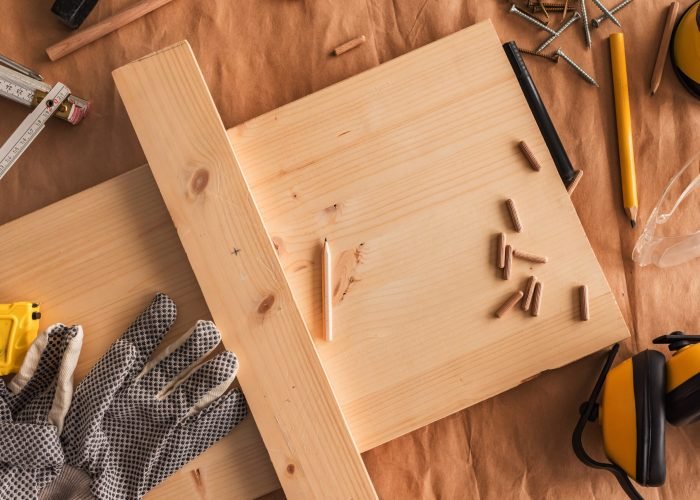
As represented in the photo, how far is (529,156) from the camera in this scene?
47.0 inches

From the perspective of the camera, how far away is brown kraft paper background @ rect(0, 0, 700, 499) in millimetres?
1274

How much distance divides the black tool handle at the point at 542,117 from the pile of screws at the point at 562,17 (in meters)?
0.11

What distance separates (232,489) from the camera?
1.11 meters

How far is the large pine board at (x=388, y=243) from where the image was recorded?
113cm

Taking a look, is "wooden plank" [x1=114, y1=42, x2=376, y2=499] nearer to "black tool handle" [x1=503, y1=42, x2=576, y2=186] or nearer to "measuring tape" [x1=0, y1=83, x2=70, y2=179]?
"measuring tape" [x1=0, y1=83, x2=70, y2=179]

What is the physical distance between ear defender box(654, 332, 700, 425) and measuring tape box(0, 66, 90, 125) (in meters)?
1.29

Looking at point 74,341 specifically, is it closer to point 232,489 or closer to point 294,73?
point 232,489

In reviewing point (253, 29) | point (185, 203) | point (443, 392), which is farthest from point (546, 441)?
point (253, 29)

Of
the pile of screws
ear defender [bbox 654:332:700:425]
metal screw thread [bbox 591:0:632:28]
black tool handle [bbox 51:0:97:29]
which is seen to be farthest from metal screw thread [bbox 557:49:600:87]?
black tool handle [bbox 51:0:97:29]

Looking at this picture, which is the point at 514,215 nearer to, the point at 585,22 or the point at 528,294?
the point at 528,294

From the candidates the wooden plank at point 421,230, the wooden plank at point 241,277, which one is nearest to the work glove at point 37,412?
the wooden plank at point 241,277

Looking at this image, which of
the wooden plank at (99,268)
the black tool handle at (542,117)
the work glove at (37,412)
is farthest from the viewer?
the black tool handle at (542,117)

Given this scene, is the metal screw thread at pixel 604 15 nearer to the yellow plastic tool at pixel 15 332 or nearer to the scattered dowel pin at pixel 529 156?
the scattered dowel pin at pixel 529 156

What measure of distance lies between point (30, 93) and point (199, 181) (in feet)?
1.59
